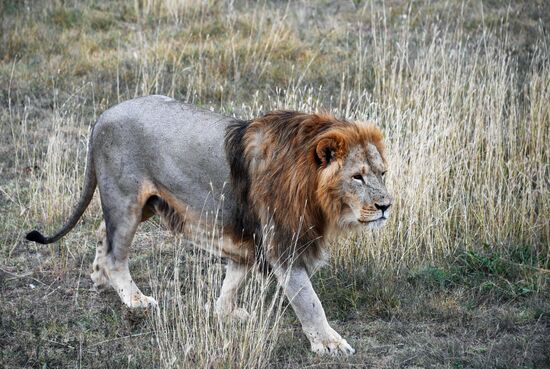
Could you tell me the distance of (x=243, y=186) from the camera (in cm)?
505

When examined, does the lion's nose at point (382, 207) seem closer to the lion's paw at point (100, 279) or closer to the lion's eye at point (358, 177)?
the lion's eye at point (358, 177)

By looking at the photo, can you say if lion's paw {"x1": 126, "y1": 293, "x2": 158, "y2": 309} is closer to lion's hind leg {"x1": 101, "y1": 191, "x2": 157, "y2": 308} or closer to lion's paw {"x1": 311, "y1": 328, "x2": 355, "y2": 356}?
lion's hind leg {"x1": 101, "y1": 191, "x2": 157, "y2": 308}

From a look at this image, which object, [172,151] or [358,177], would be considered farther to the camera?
[172,151]

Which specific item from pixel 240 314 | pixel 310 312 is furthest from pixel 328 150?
pixel 240 314

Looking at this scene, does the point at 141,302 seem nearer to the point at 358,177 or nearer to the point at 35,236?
the point at 35,236

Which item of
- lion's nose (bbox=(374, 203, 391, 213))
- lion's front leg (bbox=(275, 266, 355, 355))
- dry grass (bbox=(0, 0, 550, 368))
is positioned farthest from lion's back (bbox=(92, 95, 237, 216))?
lion's nose (bbox=(374, 203, 391, 213))

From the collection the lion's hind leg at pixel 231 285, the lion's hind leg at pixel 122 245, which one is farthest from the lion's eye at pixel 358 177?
the lion's hind leg at pixel 122 245

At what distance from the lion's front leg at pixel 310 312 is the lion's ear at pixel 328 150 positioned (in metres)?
0.64

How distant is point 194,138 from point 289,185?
27.2 inches

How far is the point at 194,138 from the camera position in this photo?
5172 millimetres

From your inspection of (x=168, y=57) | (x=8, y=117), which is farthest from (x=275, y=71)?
(x=8, y=117)

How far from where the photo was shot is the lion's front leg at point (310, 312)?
493 cm

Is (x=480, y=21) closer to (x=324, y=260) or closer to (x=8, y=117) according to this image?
(x=8, y=117)

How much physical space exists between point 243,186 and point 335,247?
3.85ft
